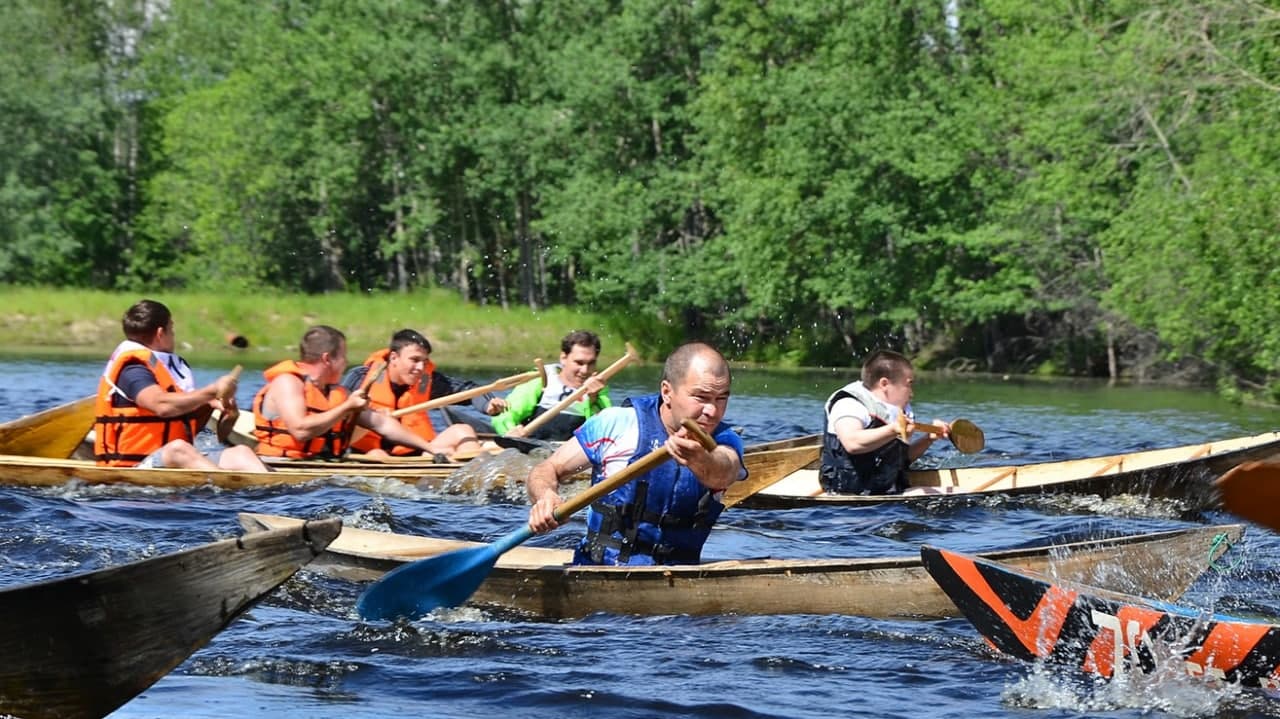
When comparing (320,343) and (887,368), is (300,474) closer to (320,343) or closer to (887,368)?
(320,343)

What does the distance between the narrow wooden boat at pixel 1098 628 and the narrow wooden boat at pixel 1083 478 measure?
157 inches

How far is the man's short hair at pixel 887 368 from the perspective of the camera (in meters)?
8.95

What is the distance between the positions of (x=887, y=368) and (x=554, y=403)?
364cm

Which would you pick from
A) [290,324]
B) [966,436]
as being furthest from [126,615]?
[290,324]

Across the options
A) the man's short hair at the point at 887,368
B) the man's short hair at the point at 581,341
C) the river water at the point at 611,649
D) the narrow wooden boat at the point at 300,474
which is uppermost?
the man's short hair at the point at 581,341

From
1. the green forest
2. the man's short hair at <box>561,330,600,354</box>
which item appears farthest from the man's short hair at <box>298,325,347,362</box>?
the green forest

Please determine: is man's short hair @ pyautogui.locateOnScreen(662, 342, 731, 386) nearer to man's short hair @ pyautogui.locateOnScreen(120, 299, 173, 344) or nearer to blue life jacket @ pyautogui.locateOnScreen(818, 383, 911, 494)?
blue life jacket @ pyautogui.locateOnScreen(818, 383, 911, 494)

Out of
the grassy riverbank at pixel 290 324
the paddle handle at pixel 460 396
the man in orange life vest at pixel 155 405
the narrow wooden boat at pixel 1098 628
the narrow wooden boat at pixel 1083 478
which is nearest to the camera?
the narrow wooden boat at pixel 1098 628

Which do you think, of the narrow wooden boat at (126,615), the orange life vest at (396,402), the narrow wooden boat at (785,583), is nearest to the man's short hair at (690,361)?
the narrow wooden boat at (785,583)

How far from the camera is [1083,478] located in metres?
10.1

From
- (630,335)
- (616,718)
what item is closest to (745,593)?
(616,718)

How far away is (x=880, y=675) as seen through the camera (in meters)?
5.64

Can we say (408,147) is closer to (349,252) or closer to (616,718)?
(349,252)

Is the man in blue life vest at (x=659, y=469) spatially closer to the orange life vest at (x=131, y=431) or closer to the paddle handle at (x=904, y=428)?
the paddle handle at (x=904, y=428)
